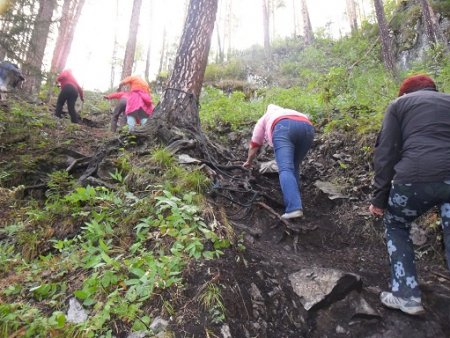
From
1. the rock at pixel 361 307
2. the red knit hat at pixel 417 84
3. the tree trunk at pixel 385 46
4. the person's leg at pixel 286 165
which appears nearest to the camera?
the rock at pixel 361 307

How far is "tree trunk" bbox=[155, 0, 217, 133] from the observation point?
5.44m

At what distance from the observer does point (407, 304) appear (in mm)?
2660

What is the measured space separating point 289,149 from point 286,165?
0.21 meters

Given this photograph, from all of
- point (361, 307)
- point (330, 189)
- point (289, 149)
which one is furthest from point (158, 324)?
point (330, 189)

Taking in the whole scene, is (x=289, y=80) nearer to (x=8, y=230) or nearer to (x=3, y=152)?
(x=3, y=152)

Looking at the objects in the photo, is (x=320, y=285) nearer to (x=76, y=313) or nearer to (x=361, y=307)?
(x=361, y=307)

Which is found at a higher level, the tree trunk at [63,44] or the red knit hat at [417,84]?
the tree trunk at [63,44]

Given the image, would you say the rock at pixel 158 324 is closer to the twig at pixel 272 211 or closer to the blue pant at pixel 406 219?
the blue pant at pixel 406 219

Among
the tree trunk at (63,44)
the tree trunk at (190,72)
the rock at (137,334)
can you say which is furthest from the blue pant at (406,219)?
the tree trunk at (63,44)

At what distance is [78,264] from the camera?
8.79 feet

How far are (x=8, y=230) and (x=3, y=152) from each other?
249cm

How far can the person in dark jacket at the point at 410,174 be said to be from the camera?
259 cm

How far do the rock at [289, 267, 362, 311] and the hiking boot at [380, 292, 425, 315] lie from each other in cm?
26

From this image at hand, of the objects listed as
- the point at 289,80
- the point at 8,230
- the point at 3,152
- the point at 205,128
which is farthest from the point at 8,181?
the point at 289,80
